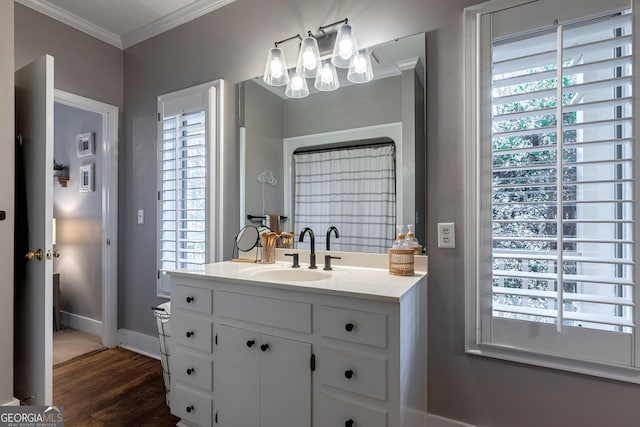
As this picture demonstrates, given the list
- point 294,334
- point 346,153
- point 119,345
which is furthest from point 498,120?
point 119,345

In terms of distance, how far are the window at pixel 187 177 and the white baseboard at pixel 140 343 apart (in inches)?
17.7

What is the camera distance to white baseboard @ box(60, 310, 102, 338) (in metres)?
3.12

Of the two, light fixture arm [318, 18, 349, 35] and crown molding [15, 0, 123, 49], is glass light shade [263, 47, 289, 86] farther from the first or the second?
crown molding [15, 0, 123, 49]

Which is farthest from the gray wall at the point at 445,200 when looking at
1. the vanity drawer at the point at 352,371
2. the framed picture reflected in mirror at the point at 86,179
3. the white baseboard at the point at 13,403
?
the framed picture reflected in mirror at the point at 86,179

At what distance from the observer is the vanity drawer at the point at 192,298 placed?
1.60 meters

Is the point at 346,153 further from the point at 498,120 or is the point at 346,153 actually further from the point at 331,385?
the point at 331,385

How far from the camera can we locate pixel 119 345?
2.87 metres

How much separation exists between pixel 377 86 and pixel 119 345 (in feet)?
9.96

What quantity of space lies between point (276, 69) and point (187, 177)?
1.05m

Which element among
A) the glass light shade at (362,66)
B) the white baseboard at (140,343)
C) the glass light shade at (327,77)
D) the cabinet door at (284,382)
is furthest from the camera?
the white baseboard at (140,343)

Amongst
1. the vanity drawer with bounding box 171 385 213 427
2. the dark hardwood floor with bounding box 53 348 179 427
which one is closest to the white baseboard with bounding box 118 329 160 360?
the dark hardwood floor with bounding box 53 348 179 427

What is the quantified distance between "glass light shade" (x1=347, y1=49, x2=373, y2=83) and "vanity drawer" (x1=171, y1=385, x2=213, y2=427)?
188 centimetres

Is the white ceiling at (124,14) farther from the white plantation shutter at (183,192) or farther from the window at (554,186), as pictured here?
the window at (554,186)

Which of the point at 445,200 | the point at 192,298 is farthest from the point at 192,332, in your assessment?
the point at 445,200
